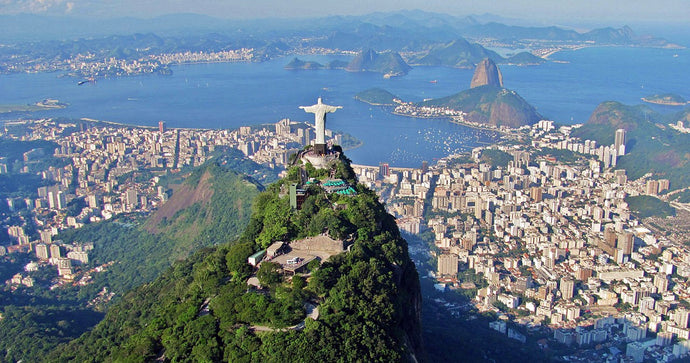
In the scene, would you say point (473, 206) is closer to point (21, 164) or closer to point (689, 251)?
point (689, 251)

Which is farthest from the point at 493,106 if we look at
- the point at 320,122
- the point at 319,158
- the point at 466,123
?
the point at 319,158

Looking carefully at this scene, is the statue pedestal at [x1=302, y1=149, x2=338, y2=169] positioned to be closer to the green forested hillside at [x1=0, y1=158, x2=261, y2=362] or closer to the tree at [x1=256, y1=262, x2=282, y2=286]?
the tree at [x1=256, y1=262, x2=282, y2=286]

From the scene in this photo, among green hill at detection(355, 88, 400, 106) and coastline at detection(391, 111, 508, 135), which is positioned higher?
green hill at detection(355, 88, 400, 106)

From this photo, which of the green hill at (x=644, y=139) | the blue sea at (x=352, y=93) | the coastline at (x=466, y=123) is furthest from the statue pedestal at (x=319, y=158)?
the coastline at (x=466, y=123)

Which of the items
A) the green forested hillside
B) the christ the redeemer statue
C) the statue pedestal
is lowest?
the green forested hillside

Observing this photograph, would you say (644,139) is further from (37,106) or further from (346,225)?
(37,106)

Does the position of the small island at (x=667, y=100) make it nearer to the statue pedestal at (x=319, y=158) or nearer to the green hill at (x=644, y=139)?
the green hill at (x=644, y=139)

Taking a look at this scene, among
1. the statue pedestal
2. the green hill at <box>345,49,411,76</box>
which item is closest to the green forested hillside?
the statue pedestal
